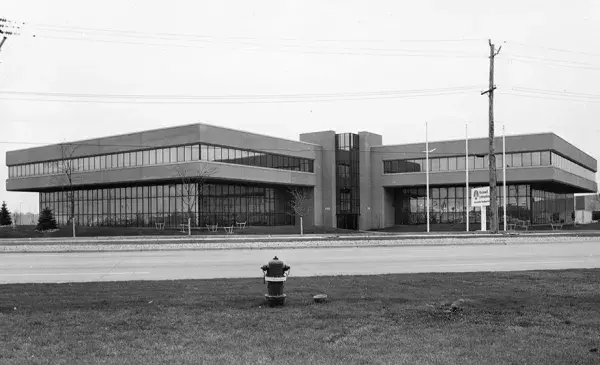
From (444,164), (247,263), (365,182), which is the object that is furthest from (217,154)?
(247,263)

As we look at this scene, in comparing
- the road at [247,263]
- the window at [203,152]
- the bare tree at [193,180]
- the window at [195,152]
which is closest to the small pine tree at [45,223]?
the bare tree at [193,180]

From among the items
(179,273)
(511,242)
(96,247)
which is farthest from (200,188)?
(179,273)

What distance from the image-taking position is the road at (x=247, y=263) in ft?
50.8

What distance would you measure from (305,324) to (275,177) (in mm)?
50812

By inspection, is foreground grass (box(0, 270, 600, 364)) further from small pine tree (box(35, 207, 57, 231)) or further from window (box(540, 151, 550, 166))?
window (box(540, 151, 550, 166))

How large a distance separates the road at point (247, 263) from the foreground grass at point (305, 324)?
10.6 ft

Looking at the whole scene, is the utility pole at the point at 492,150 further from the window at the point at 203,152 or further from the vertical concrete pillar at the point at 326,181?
the vertical concrete pillar at the point at 326,181

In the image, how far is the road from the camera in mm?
15477

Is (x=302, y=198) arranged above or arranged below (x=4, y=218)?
above

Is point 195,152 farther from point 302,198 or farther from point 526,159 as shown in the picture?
point 526,159

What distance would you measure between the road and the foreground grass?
324cm

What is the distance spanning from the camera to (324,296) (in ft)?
33.2

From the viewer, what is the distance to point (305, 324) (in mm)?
8445

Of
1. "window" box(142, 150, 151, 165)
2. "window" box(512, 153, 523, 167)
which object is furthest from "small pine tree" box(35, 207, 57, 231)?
"window" box(512, 153, 523, 167)
